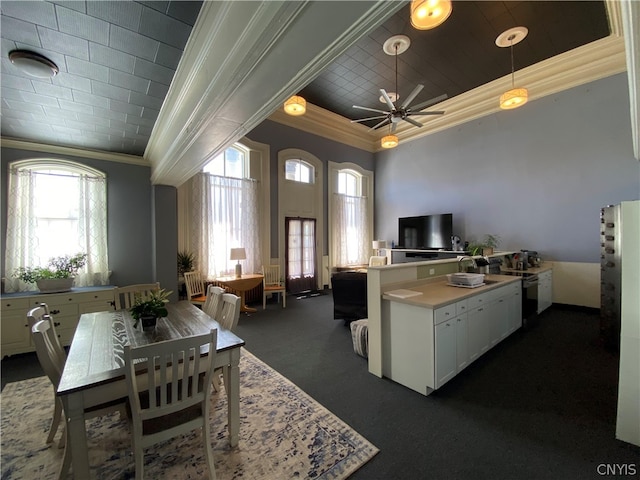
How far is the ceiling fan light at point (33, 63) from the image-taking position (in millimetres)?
1866

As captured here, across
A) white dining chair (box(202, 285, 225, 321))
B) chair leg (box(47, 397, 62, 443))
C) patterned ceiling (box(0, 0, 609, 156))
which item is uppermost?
patterned ceiling (box(0, 0, 609, 156))

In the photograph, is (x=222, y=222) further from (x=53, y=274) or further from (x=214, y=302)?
(x=214, y=302)

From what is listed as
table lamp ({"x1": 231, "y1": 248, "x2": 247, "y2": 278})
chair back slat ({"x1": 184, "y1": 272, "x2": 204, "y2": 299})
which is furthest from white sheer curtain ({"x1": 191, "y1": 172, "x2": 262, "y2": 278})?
table lamp ({"x1": 231, "y1": 248, "x2": 247, "y2": 278})

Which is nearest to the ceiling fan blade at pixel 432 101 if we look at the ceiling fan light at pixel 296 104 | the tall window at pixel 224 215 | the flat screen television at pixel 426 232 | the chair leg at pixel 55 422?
the ceiling fan light at pixel 296 104

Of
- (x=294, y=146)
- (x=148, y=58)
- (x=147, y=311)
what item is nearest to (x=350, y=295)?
(x=147, y=311)

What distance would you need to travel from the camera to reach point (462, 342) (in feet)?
8.45

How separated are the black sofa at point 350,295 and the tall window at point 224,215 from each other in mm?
2509

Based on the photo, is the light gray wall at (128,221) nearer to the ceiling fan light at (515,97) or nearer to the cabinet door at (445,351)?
the cabinet door at (445,351)

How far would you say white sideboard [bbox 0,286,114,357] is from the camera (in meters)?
3.15

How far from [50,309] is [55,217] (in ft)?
4.70

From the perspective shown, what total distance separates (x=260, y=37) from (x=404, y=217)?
272 inches

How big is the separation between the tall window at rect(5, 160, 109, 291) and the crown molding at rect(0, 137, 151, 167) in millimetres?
154

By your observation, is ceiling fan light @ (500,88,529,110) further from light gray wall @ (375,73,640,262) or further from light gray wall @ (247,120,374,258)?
light gray wall @ (247,120,374,258)

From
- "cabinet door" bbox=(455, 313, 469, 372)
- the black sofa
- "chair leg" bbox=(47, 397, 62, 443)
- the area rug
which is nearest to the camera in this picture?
the area rug
